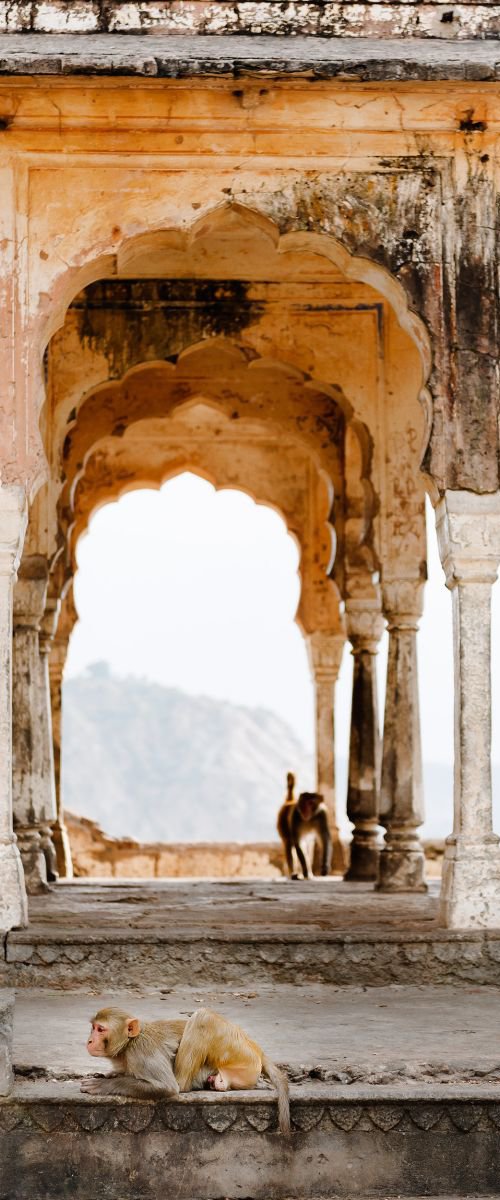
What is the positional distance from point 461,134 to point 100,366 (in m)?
3.46

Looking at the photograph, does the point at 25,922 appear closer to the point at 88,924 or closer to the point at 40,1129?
the point at 88,924

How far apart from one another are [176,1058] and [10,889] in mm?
2608

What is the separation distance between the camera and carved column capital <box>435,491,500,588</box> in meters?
8.00

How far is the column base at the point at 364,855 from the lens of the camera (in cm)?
1209

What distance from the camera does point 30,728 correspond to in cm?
1068

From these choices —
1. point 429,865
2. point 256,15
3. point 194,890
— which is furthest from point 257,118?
point 429,865

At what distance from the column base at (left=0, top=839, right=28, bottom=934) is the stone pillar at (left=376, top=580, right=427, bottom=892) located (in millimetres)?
3523

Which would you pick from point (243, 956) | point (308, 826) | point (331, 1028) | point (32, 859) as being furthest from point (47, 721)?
point (331, 1028)

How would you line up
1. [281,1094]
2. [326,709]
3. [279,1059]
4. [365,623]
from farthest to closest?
[326,709] → [365,623] → [279,1059] → [281,1094]

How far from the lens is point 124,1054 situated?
203 inches

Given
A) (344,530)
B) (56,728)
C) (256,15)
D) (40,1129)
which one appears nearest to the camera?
Result: (40,1129)

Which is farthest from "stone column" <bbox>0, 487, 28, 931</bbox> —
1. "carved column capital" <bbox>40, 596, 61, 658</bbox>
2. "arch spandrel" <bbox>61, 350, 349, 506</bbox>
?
"arch spandrel" <bbox>61, 350, 349, 506</bbox>

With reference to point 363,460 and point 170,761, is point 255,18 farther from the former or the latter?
point 170,761

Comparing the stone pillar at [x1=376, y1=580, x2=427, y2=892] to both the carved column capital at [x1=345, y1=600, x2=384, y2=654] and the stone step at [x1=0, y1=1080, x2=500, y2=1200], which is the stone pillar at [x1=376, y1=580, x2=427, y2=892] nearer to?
the carved column capital at [x1=345, y1=600, x2=384, y2=654]
